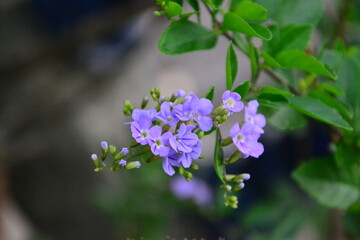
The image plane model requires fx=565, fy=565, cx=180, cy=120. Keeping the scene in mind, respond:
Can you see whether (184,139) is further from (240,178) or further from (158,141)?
(240,178)

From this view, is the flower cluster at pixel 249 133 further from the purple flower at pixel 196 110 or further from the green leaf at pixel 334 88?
the green leaf at pixel 334 88

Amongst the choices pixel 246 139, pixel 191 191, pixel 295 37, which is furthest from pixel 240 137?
pixel 191 191

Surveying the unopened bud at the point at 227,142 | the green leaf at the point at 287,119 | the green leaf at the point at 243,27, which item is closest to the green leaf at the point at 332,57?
the green leaf at the point at 287,119

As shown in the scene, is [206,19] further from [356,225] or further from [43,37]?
[356,225]

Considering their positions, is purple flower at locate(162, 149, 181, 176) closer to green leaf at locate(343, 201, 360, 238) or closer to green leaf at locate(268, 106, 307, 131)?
green leaf at locate(268, 106, 307, 131)

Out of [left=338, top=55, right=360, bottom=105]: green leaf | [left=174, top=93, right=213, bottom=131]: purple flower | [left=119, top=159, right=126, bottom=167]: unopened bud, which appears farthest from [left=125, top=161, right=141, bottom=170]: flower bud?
[left=338, top=55, right=360, bottom=105]: green leaf

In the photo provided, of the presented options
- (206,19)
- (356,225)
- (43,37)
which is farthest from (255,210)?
(206,19)
